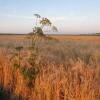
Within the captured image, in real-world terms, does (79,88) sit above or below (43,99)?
above

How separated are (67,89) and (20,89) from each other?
169cm

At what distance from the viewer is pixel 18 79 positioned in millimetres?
7262

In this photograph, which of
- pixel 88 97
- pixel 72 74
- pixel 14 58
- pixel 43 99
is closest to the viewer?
pixel 88 97

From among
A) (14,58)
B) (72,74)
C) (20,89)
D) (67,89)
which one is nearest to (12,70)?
(14,58)

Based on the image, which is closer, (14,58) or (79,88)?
(79,88)

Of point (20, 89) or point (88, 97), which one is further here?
point (20, 89)

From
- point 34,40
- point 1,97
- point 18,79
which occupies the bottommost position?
point 1,97

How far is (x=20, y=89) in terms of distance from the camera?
22.6 ft

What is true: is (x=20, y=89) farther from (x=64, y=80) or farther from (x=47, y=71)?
(x=64, y=80)

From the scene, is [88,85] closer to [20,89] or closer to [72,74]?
[72,74]

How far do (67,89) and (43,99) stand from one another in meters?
0.75

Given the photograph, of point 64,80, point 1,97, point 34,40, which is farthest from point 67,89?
point 1,97

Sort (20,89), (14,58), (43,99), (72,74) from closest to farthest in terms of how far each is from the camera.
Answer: (43,99) < (72,74) < (20,89) < (14,58)

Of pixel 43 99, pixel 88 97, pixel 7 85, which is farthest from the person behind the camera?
pixel 7 85
